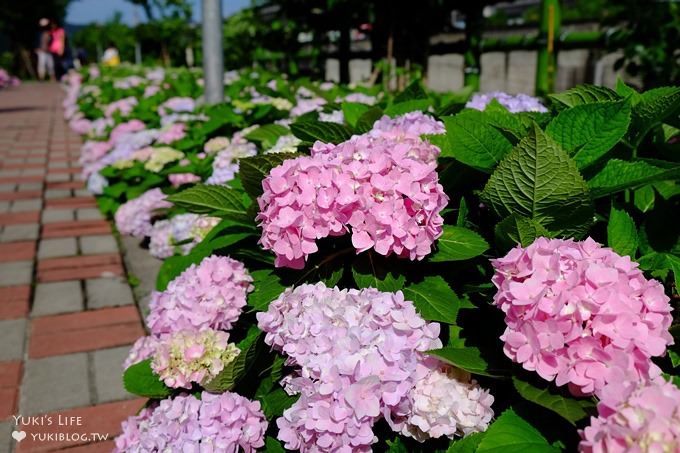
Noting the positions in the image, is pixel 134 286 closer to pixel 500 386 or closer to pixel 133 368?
pixel 133 368

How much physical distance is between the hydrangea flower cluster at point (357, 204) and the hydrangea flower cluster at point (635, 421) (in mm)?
468

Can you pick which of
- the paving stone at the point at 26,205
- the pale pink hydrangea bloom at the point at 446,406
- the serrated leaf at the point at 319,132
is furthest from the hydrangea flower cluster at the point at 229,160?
the paving stone at the point at 26,205

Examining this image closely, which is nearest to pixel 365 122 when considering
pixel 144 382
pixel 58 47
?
pixel 144 382

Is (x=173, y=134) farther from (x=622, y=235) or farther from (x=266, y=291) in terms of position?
(x=622, y=235)

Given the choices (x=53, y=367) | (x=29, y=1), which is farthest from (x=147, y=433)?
(x=29, y=1)

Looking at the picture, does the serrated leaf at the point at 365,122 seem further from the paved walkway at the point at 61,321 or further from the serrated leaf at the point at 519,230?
the paved walkway at the point at 61,321

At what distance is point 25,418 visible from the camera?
6.55 ft

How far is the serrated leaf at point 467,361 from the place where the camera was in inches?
43.4

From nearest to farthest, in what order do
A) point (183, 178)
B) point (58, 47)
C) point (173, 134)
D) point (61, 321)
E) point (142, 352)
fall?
point (142, 352), point (61, 321), point (183, 178), point (173, 134), point (58, 47)

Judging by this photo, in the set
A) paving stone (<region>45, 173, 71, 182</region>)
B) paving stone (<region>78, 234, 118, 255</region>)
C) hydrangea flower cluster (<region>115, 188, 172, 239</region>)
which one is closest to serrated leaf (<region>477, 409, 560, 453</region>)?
hydrangea flower cluster (<region>115, 188, 172, 239</region>)

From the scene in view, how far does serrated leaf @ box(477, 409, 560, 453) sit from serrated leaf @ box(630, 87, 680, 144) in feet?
2.36

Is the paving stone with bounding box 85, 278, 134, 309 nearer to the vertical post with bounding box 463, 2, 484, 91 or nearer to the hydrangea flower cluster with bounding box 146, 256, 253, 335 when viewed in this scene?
the hydrangea flower cluster with bounding box 146, 256, 253, 335

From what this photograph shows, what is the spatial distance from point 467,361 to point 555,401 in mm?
163

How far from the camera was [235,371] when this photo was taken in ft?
4.46
